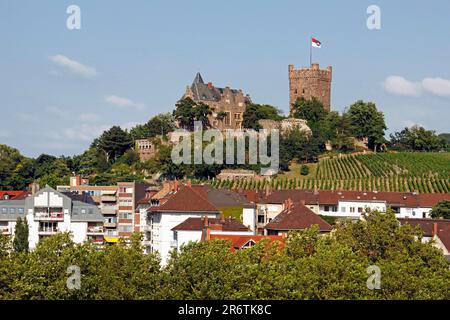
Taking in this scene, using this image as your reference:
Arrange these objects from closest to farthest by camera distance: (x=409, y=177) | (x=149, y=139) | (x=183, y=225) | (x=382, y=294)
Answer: (x=382, y=294) → (x=183, y=225) → (x=409, y=177) → (x=149, y=139)

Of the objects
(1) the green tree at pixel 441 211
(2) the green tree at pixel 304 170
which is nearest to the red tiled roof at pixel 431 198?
(1) the green tree at pixel 441 211

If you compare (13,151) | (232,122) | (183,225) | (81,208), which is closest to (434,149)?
(232,122)

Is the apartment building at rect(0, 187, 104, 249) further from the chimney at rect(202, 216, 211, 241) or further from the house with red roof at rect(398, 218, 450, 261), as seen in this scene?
the house with red roof at rect(398, 218, 450, 261)

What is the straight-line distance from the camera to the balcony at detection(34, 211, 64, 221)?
93938mm

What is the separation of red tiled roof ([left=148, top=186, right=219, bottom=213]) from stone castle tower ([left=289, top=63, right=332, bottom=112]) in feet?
313

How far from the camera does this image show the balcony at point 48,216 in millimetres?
93938

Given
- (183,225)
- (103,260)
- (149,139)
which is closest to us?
(103,260)

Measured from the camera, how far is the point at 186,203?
270 ft

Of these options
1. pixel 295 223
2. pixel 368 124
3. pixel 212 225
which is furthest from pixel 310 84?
pixel 212 225

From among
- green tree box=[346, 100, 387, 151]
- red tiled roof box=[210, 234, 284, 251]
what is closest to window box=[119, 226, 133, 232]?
red tiled roof box=[210, 234, 284, 251]

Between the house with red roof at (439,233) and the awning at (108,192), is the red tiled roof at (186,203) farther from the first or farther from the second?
the awning at (108,192)

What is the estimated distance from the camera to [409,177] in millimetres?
135625
